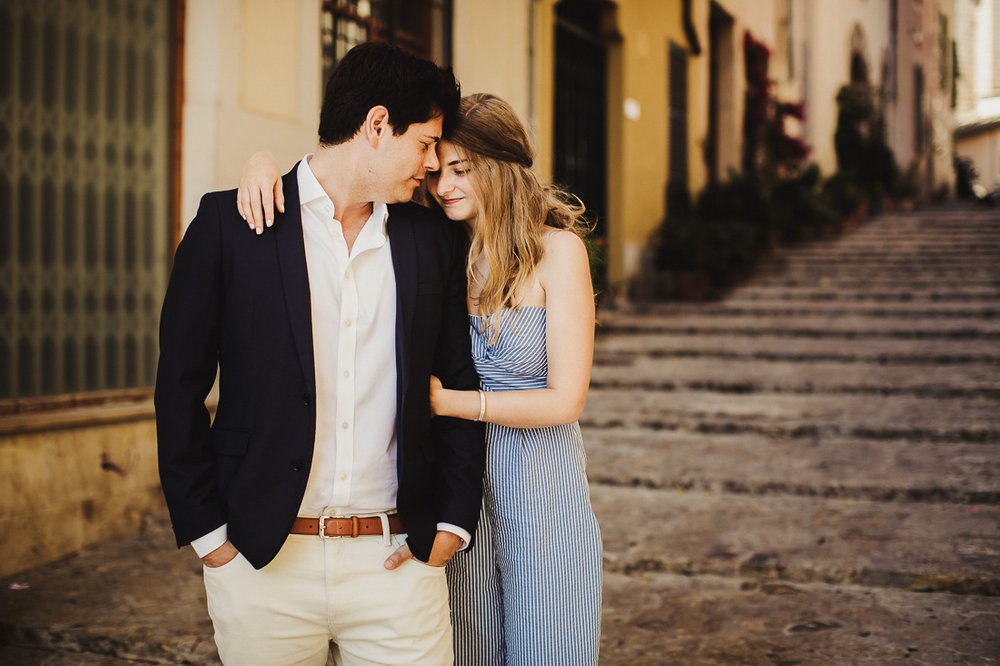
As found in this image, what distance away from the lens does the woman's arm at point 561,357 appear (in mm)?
2197

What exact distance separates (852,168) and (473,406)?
58.2ft

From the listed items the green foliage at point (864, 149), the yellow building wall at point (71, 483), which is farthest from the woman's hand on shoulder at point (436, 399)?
the green foliage at point (864, 149)

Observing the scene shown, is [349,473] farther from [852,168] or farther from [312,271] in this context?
[852,168]

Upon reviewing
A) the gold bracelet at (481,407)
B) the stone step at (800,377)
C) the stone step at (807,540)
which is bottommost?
the stone step at (807,540)

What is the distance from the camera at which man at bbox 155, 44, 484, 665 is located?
1.91 metres

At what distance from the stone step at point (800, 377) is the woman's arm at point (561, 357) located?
5103mm

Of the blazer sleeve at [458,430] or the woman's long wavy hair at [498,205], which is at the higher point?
the woman's long wavy hair at [498,205]

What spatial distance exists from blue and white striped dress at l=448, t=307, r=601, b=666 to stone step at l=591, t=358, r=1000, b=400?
4.97 meters

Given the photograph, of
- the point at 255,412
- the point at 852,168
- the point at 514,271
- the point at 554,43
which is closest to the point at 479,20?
the point at 554,43

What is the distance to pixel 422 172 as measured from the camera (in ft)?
6.84

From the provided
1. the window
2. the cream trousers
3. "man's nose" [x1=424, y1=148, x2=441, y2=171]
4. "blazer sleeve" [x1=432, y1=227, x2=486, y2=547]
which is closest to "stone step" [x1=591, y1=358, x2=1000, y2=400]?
the window

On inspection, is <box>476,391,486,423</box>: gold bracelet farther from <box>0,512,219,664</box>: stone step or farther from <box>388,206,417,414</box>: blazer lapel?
<box>0,512,219,664</box>: stone step

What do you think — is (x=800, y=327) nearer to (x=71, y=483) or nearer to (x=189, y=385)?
(x=71, y=483)

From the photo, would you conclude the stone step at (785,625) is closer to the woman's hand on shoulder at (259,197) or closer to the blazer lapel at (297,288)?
the blazer lapel at (297,288)
